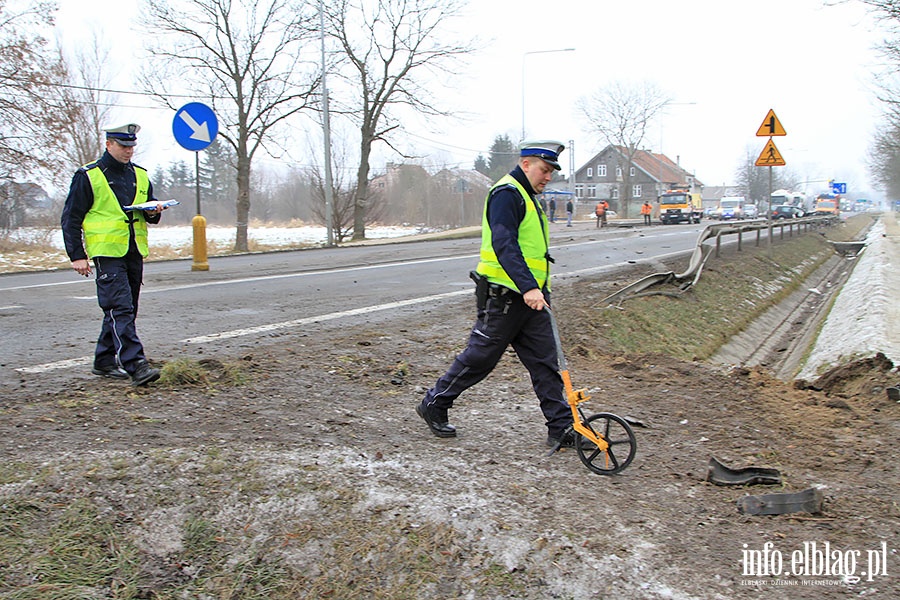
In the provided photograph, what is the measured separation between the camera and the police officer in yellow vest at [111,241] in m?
4.95

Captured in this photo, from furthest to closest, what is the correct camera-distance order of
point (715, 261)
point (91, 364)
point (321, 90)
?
point (321, 90)
point (715, 261)
point (91, 364)

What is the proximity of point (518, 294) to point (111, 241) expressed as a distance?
283 cm

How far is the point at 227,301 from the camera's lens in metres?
9.19

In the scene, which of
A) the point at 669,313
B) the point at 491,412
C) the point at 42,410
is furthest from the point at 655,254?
the point at 42,410

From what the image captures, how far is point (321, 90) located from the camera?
29.5 m

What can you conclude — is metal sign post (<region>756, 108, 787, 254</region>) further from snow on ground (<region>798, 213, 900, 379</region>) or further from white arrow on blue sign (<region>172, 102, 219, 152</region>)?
white arrow on blue sign (<region>172, 102, 219, 152</region>)

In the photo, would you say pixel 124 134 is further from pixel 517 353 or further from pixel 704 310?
pixel 704 310

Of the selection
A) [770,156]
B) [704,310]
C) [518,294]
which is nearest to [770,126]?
[770,156]

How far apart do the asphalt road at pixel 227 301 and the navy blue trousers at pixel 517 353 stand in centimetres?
273

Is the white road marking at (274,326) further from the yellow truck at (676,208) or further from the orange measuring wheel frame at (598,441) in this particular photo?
the yellow truck at (676,208)

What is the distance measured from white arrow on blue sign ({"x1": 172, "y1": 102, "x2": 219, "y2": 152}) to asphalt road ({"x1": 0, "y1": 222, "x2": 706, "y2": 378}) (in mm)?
2245

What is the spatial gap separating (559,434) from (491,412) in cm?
86

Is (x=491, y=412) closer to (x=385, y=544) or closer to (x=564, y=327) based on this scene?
(x=385, y=544)

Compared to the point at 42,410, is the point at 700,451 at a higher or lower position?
lower
